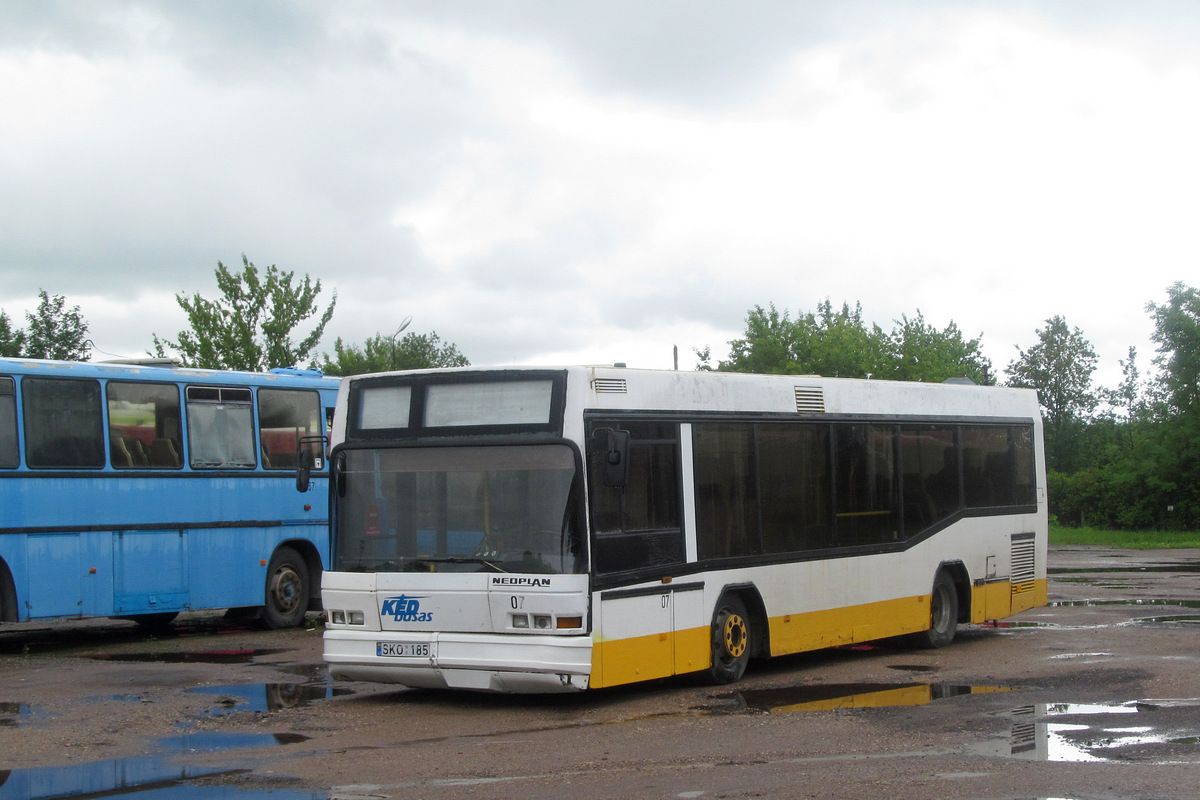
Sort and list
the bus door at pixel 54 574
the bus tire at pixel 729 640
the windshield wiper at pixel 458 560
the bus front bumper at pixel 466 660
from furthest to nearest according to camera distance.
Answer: the bus door at pixel 54 574, the bus tire at pixel 729 640, the windshield wiper at pixel 458 560, the bus front bumper at pixel 466 660

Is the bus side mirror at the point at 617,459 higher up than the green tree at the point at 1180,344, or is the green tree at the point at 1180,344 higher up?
the green tree at the point at 1180,344

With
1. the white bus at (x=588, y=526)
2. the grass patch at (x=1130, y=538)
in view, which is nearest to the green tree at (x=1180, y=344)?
the grass patch at (x=1130, y=538)

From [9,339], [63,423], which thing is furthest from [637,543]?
[9,339]

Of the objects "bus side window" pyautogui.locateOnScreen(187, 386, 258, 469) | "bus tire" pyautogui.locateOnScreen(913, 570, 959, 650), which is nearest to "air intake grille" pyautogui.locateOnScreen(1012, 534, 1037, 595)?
"bus tire" pyautogui.locateOnScreen(913, 570, 959, 650)

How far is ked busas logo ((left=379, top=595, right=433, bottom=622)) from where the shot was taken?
1125 cm

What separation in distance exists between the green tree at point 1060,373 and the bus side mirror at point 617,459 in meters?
106

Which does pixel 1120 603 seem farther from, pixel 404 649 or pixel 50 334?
pixel 50 334

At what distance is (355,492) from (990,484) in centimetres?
835

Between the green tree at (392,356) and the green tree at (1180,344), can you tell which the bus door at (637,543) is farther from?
the green tree at (1180,344)

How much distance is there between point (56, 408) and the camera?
Answer: 51.6ft

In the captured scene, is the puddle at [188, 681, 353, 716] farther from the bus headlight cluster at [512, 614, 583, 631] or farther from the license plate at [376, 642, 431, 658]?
the bus headlight cluster at [512, 614, 583, 631]

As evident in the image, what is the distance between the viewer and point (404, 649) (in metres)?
11.3

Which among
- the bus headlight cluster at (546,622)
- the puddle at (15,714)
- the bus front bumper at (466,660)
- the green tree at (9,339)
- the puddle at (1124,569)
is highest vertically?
the green tree at (9,339)

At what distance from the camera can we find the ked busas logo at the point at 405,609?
11250mm
